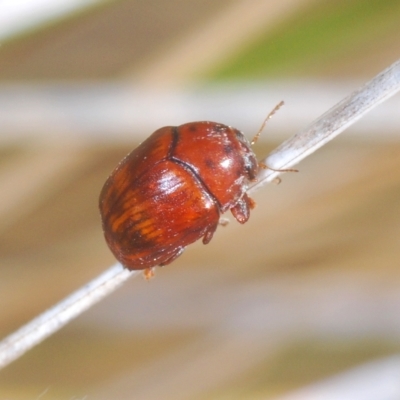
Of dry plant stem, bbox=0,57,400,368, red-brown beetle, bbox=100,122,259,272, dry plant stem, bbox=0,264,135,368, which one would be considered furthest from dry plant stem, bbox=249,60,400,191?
dry plant stem, bbox=0,264,135,368

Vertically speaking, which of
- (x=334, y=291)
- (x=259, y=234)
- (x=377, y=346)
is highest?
(x=259, y=234)

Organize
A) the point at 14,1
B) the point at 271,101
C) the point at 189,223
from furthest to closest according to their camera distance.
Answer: the point at 271,101, the point at 14,1, the point at 189,223

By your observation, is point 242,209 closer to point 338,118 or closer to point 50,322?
point 338,118

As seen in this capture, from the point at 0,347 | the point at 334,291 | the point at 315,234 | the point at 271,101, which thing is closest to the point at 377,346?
the point at 334,291

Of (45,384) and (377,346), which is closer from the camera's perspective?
(45,384)

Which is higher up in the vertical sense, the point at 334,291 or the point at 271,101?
the point at 271,101

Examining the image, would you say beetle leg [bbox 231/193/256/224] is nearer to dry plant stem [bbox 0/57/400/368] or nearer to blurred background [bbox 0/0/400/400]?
dry plant stem [bbox 0/57/400/368]

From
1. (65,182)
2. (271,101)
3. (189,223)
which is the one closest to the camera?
(189,223)

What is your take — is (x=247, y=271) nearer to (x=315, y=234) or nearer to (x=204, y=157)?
(x=315, y=234)
